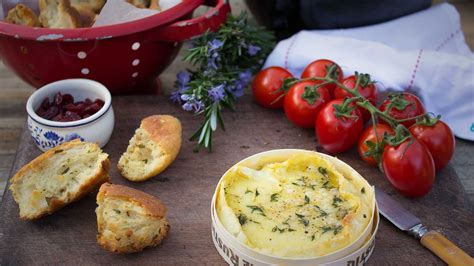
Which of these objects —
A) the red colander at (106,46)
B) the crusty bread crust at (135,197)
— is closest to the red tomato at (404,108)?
the red colander at (106,46)

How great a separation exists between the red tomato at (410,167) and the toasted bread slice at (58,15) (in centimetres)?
126

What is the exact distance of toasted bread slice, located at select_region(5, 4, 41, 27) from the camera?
2.20m

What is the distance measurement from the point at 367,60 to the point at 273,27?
61cm

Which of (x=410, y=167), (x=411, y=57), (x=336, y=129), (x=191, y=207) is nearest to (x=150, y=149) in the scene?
(x=191, y=207)

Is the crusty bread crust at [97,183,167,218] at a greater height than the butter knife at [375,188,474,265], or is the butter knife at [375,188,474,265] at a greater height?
the crusty bread crust at [97,183,167,218]

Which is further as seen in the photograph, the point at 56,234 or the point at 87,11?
the point at 87,11

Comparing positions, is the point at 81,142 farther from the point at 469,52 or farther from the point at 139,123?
the point at 469,52

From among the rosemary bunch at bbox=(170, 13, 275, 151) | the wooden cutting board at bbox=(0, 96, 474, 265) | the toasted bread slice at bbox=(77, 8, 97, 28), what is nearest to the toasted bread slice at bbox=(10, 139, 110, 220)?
the wooden cutting board at bbox=(0, 96, 474, 265)

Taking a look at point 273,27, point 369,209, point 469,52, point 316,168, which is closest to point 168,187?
point 316,168

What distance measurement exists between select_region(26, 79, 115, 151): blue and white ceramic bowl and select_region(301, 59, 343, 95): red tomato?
0.82 m

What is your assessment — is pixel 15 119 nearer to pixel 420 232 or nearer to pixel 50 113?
pixel 50 113

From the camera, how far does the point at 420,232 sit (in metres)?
1.83

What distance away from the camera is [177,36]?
2285mm

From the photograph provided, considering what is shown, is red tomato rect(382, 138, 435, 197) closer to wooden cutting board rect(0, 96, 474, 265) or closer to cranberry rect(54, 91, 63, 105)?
wooden cutting board rect(0, 96, 474, 265)
